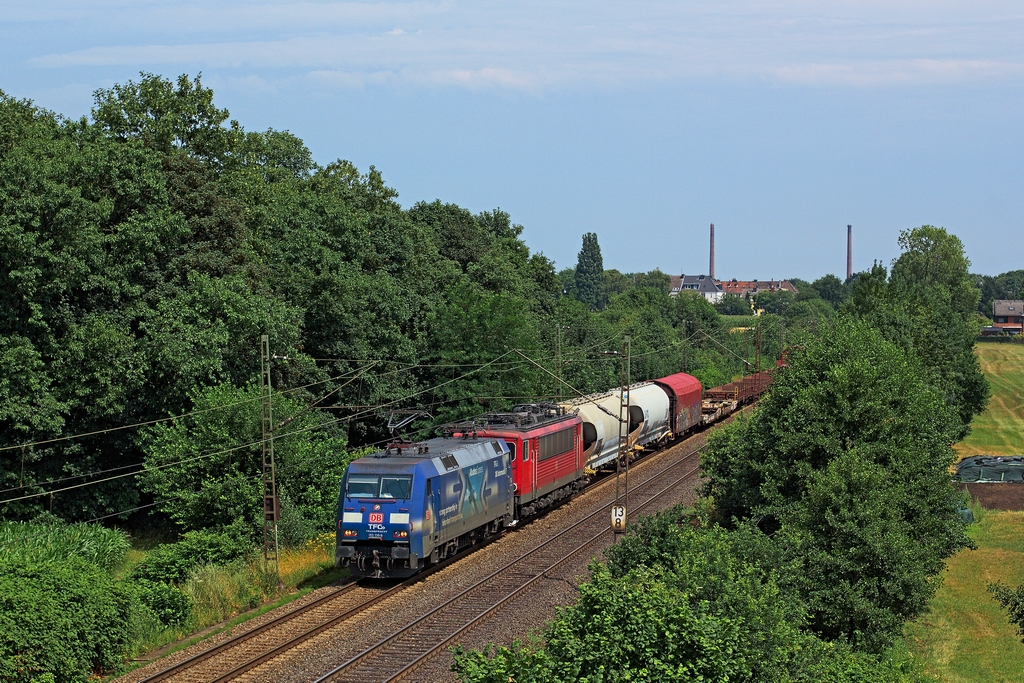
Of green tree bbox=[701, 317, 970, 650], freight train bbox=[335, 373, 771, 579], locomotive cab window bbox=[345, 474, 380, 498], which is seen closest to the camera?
green tree bbox=[701, 317, 970, 650]

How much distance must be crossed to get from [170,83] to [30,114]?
7.06 meters

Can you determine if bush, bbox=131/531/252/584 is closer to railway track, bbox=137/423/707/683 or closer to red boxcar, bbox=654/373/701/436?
railway track, bbox=137/423/707/683

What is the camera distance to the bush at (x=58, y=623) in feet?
68.6

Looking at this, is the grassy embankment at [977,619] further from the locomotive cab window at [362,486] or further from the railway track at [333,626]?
the locomotive cab window at [362,486]

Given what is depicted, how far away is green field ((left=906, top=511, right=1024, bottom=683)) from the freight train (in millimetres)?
12084

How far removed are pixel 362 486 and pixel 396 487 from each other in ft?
3.59

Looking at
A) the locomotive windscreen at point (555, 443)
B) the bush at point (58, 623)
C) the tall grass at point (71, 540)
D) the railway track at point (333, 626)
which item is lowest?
the tall grass at point (71, 540)

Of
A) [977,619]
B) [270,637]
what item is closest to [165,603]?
[270,637]

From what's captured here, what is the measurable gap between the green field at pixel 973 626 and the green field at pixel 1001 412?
1681 cm

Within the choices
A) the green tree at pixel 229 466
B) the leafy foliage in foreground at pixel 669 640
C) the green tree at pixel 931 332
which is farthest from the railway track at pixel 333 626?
the green tree at pixel 931 332

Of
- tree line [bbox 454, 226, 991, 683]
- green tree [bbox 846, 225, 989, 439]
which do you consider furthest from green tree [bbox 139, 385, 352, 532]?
green tree [bbox 846, 225, 989, 439]

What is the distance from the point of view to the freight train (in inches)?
1128

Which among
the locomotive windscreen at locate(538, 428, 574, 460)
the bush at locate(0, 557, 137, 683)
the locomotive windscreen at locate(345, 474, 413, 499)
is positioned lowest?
the bush at locate(0, 557, 137, 683)

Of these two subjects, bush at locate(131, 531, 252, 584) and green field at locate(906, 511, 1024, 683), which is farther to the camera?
bush at locate(131, 531, 252, 584)
